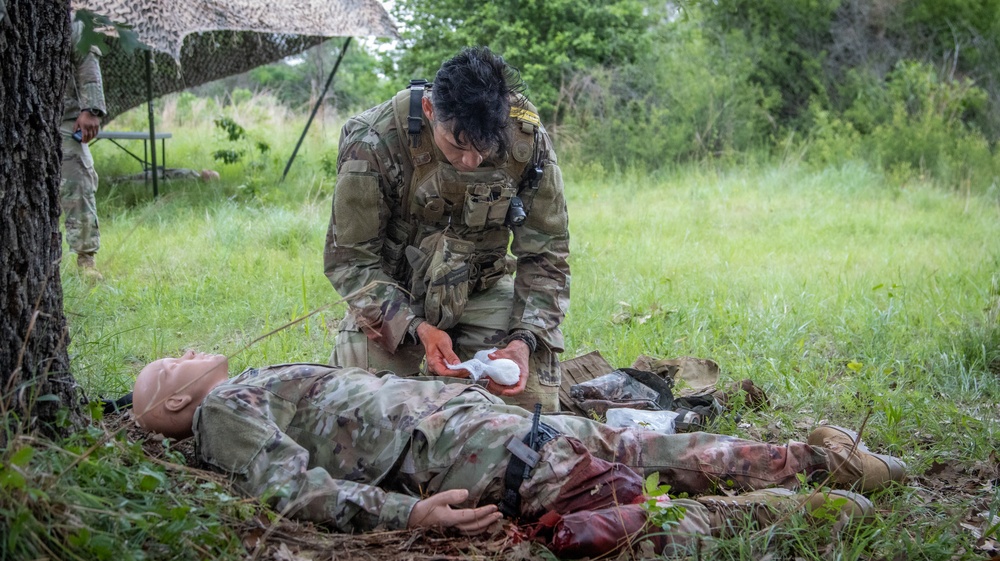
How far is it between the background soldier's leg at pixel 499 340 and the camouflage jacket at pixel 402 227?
0.22 feet

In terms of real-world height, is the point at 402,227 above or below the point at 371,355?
above

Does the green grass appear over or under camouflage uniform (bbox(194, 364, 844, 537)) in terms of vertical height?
under

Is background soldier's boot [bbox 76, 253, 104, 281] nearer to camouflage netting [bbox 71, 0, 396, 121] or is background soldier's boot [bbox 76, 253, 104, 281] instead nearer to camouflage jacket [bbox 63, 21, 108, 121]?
camouflage jacket [bbox 63, 21, 108, 121]

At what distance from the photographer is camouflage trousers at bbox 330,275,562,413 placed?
362 centimetres

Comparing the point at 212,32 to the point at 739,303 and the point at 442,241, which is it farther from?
the point at 442,241

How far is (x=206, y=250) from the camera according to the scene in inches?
250

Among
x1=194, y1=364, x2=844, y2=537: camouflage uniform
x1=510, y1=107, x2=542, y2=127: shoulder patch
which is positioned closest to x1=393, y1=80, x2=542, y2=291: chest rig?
x1=510, y1=107, x2=542, y2=127: shoulder patch

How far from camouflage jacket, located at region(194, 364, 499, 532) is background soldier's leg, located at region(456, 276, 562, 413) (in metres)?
0.69

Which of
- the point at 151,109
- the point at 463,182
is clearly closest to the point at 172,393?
the point at 463,182

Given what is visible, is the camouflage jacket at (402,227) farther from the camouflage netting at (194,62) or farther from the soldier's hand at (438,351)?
the camouflage netting at (194,62)

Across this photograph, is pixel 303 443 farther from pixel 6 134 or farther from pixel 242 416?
pixel 6 134

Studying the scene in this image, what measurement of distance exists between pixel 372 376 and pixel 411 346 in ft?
2.32

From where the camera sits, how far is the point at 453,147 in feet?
10.8

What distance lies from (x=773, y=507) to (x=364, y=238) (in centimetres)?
187
